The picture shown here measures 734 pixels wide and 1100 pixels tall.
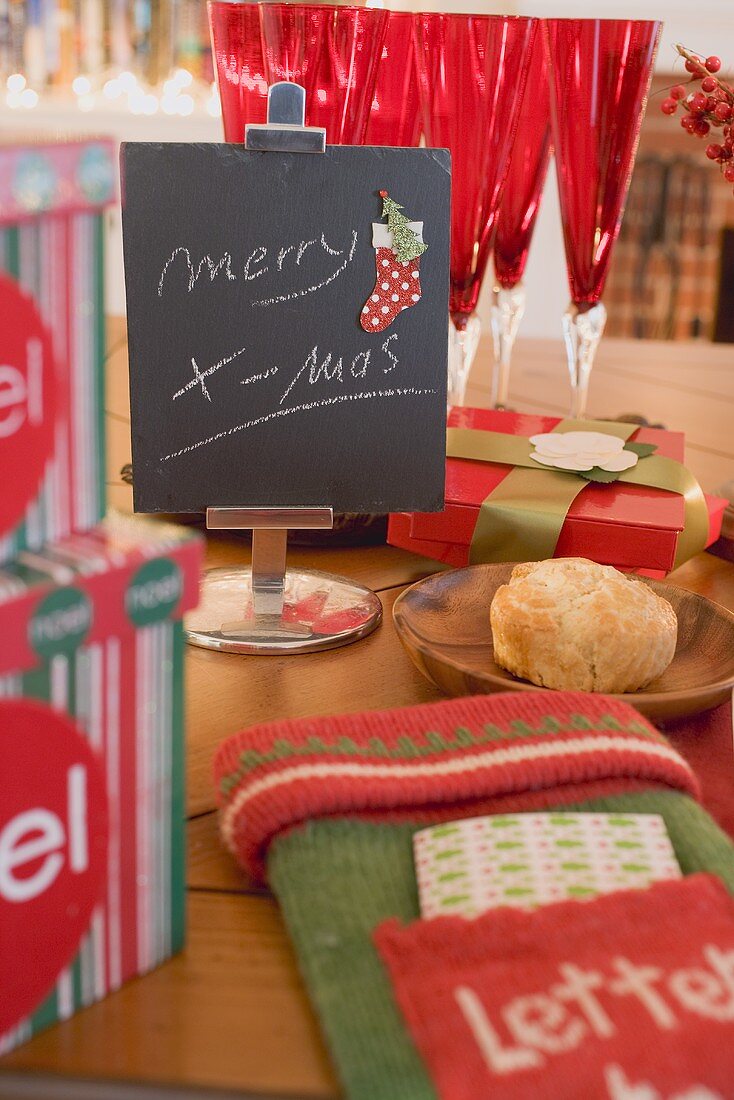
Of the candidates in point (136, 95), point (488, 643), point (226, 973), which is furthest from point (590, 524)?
point (136, 95)

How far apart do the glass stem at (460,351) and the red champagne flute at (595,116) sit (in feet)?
0.40

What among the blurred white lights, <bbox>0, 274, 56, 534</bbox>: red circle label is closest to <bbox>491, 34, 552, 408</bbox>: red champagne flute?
<bbox>0, 274, 56, 534</bbox>: red circle label

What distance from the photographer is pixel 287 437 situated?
2.77 ft

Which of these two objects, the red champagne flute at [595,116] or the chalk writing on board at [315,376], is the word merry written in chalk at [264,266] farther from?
the red champagne flute at [595,116]

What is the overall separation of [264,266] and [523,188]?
0.44 m

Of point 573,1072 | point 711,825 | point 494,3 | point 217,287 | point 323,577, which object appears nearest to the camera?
point 573,1072

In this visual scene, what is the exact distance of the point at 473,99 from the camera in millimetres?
1013

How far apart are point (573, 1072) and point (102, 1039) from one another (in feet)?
0.59

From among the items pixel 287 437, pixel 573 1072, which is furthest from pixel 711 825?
pixel 287 437

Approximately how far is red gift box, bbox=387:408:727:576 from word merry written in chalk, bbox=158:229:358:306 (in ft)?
0.73

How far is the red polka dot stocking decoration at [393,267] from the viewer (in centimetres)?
83

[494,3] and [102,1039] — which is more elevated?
[494,3]

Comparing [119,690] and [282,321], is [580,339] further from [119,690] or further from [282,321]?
[119,690]

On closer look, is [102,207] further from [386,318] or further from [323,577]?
[323,577]
